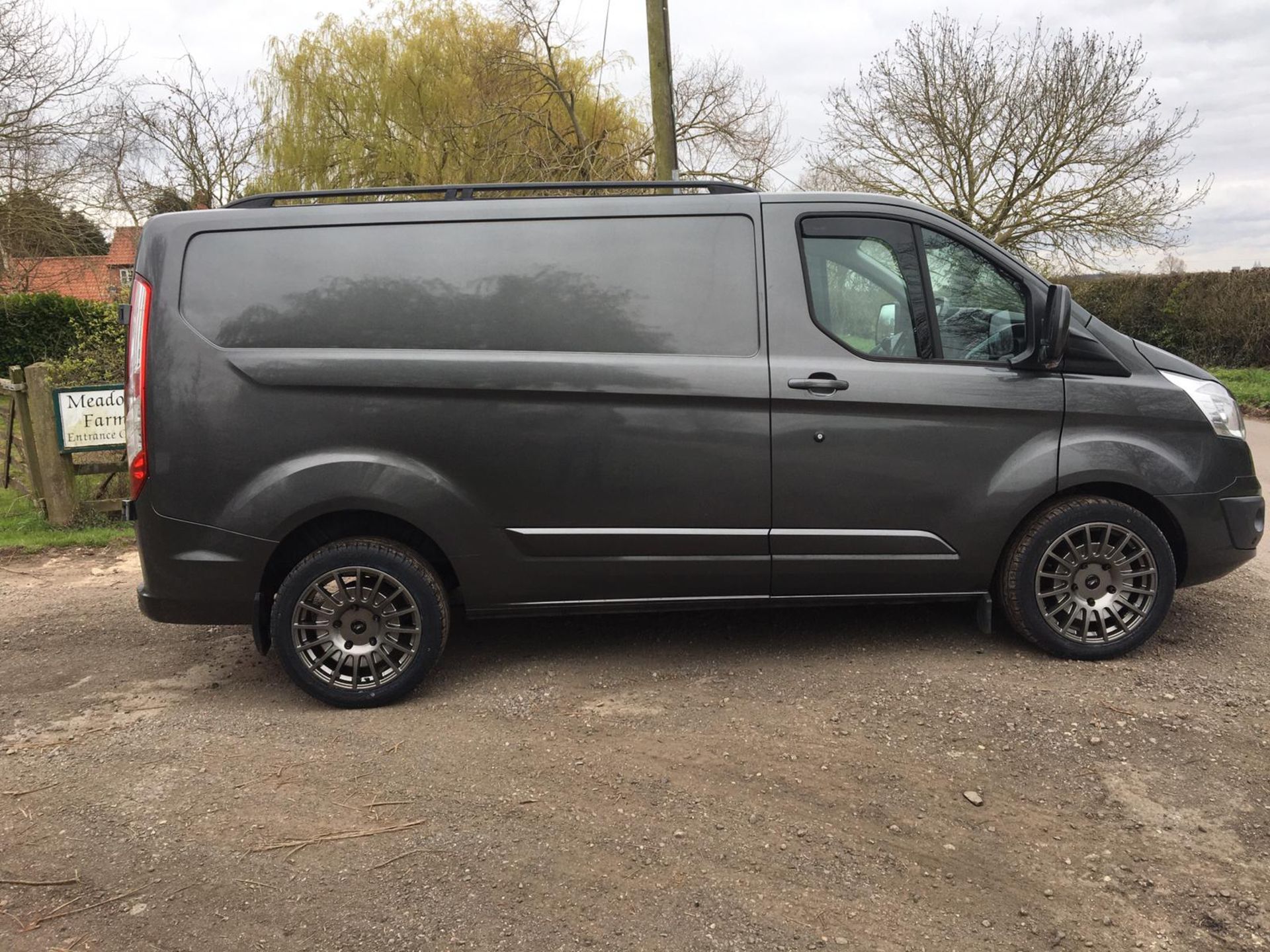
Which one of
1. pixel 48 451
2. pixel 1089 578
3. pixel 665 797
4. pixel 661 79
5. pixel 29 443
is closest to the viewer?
pixel 665 797

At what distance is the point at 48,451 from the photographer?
7598mm

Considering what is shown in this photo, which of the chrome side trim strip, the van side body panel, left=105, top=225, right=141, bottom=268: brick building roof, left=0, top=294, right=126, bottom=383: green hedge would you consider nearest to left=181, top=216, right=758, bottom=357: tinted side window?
the van side body panel

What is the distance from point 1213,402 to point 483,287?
3.17m

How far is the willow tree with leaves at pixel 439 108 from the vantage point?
1673cm

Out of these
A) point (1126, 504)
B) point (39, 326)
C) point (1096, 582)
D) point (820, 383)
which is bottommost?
point (1096, 582)

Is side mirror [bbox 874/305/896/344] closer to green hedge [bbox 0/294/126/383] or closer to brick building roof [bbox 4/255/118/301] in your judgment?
green hedge [bbox 0/294/126/383]

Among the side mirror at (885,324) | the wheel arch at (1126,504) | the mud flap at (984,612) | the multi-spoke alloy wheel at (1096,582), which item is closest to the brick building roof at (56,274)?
the side mirror at (885,324)

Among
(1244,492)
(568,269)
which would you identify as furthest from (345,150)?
(1244,492)

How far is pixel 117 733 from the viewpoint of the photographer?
3768mm

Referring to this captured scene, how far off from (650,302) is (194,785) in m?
2.45

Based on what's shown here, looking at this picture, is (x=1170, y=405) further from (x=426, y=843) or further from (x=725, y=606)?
(x=426, y=843)

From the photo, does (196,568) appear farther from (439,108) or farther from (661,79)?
(439,108)

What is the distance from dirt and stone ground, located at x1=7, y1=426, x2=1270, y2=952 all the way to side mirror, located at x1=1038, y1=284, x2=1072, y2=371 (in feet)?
4.30

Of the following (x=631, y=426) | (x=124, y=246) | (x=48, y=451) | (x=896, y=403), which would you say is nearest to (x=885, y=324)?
(x=896, y=403)
